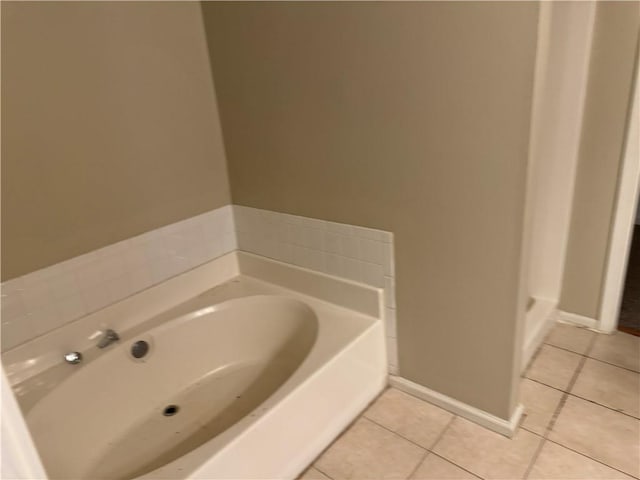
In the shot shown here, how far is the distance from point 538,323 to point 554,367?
21 cm

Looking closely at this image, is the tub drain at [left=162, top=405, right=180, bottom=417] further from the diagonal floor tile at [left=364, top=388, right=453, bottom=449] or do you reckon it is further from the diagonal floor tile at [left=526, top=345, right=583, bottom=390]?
the diagonal floor tile at [left=526, top=345, right=583, bottom=390]

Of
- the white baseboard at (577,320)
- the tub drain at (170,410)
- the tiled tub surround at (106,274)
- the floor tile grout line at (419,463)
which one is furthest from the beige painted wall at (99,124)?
the white baseboard at (577,320)

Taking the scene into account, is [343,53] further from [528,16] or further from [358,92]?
[528,16]

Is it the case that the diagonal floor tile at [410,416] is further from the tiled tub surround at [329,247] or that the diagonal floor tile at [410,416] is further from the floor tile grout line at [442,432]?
the tiled tub surround at [329,247]

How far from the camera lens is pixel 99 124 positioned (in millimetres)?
1718

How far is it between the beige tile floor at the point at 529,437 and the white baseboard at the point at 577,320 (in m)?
0.22

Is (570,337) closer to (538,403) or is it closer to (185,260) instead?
(538,403)

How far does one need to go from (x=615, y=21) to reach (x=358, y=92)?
41.9 inches

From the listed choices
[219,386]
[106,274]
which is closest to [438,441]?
[219,386]

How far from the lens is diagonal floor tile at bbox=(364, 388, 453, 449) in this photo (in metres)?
1.69

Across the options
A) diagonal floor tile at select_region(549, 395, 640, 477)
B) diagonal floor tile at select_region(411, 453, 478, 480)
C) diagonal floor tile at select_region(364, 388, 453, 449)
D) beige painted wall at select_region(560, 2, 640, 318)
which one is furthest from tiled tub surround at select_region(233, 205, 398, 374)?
beige painted wall at select_region(560, 2, 640, 318)

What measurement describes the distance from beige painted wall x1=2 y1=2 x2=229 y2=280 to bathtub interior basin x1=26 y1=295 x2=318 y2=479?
462mm

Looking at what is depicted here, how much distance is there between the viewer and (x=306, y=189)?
1907mm

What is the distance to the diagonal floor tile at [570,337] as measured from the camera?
2.08 m
